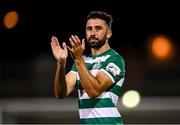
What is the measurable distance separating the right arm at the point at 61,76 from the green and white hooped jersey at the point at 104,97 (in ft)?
0.30

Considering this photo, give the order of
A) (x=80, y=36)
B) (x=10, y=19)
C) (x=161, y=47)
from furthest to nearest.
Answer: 1. (x=161, y=47)
2. (x=10, y=19)
3. (x=80, y=36)

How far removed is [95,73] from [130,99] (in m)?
4.69

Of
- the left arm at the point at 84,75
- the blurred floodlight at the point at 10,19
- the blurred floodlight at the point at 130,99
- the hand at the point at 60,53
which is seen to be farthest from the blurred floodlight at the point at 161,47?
the left arm at the point at 84,75

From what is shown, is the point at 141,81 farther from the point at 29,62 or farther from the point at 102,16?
the point at 102,16

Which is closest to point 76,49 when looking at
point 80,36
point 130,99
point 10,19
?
point 130,99

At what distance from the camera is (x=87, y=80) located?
3.64 metres

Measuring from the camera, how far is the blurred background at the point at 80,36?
9.56 meters

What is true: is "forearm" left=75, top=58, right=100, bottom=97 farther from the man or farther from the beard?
the beard

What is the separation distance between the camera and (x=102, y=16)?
3877mm

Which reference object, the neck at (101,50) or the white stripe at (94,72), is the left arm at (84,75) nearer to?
the white stripe at (94,72)

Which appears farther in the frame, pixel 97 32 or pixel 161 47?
pixel 161 47

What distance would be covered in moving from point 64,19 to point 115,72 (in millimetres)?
6005

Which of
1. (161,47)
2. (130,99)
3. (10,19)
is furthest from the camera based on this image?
(161,47)

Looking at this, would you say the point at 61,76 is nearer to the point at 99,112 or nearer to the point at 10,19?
the point at 99,112
